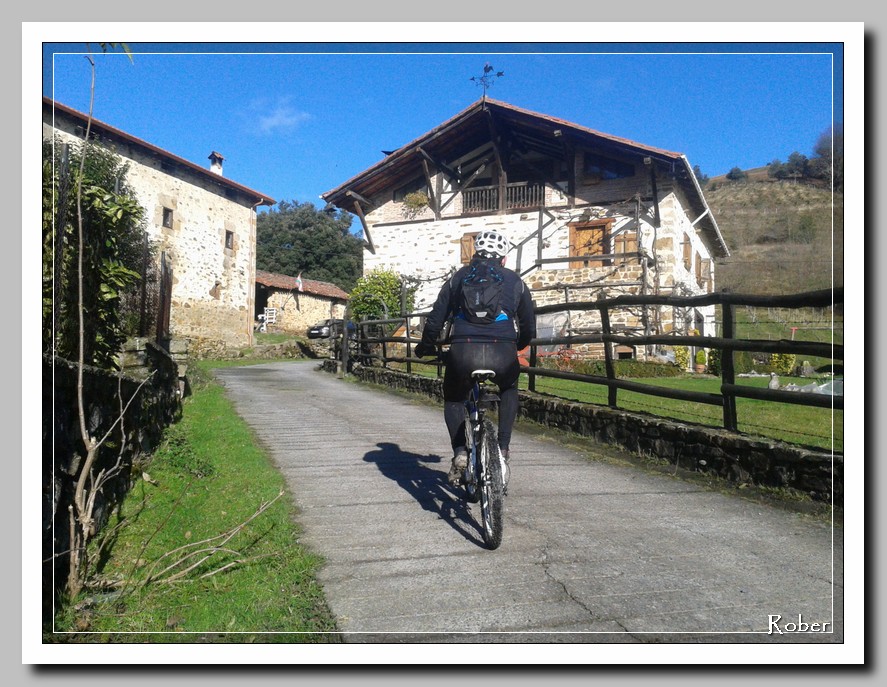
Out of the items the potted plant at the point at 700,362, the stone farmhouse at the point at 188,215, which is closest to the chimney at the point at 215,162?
the stone farmhouse at the point at 188,215

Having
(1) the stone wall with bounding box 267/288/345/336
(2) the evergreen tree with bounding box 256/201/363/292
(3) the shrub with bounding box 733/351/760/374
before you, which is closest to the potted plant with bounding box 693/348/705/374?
(3) the shrub with bounding box 733/351/760/374

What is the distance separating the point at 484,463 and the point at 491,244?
106 cm

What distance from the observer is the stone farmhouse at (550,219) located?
11.7 m

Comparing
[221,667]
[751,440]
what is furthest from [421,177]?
[221,667]

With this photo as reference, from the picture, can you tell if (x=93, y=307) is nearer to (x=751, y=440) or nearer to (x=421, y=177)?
(x=751, y=440)

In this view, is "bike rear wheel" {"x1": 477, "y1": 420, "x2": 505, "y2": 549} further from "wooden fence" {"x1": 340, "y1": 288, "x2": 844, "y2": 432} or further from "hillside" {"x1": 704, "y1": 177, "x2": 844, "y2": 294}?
"hillside" {"x1": 704, "y1": 177, "x2": 844, "y2": 294}

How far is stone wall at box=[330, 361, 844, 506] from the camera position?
3.46 m

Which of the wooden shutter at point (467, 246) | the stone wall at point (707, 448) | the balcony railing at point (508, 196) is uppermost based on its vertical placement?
the balcony railing at point (508, 196)

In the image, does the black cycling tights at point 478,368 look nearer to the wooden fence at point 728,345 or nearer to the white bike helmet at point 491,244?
the white bike helmet at point 491,244

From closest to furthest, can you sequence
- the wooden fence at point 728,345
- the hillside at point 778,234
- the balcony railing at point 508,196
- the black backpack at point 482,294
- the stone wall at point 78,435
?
the stone wall at point 78,435, the hillside at point 778,234, the wooden fence at point 728,345, the black backpack at point 482,294, the balcony railing at point 508,196

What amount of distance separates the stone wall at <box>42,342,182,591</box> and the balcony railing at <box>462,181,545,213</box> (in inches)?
370

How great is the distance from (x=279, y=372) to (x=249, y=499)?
11.6m

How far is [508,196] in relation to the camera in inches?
508

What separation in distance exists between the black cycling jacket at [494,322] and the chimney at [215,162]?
1.14 metres
